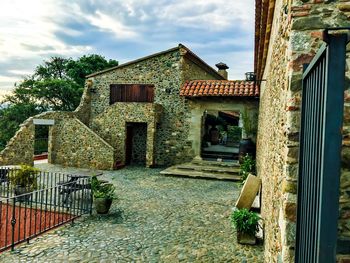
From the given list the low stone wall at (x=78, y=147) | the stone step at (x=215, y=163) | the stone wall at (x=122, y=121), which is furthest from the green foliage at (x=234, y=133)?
the low stone wall at (x=78, y=147)

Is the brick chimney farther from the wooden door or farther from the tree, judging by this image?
the tree

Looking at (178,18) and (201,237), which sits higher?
(178,18)

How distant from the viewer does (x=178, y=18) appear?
10.1 meters

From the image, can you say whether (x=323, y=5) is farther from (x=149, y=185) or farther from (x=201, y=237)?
(x=149, y=185)

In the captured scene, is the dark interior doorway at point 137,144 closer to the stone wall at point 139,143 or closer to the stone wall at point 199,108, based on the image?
the stone wall at point 139,143

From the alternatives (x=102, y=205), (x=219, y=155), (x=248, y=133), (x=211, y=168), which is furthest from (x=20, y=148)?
(x=248, y=133)

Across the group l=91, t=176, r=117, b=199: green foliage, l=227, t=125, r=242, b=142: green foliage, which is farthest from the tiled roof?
l=227, t=125, r=242, b=142: green foliage

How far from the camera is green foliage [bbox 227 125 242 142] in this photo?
26.9 metres

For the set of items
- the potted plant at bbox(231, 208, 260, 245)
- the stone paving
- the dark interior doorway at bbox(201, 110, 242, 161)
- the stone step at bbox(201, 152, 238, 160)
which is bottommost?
the stone paving

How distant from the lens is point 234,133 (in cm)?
2861

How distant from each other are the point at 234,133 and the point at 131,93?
49.2 feet

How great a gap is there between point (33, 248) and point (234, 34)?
404 inches

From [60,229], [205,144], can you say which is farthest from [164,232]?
[205,144]

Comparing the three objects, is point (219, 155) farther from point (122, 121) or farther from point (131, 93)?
point (131, 93)
